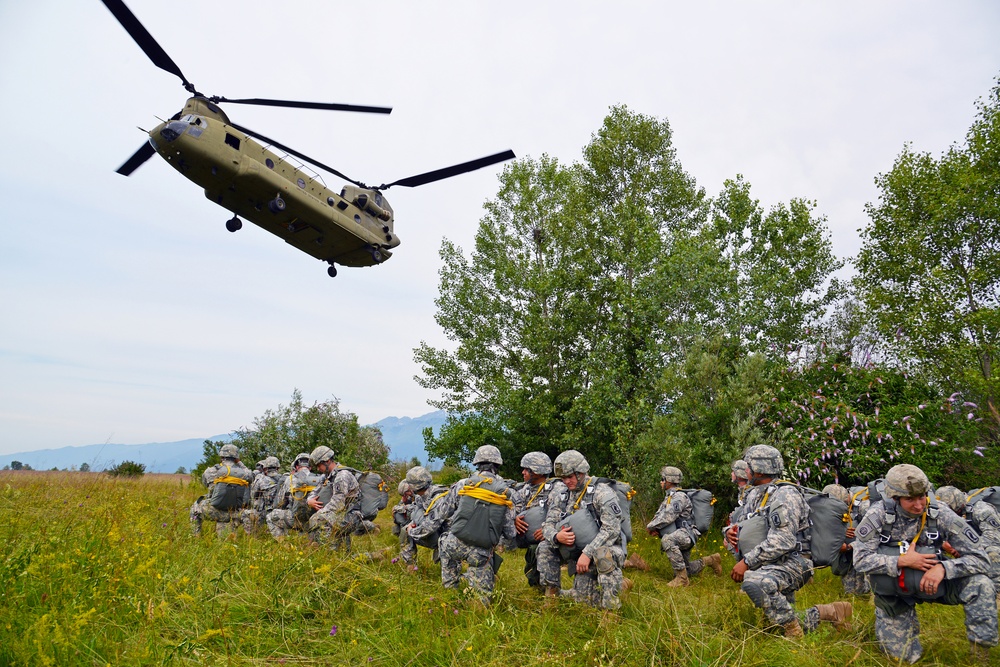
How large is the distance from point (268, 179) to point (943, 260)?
72.1ft

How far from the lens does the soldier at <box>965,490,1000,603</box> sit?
24.2 feet

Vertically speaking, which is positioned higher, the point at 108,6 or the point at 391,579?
the point at 108,6

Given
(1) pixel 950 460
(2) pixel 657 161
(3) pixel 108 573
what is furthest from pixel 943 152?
(3) pixel 108 573

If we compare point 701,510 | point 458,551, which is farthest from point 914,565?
point 701,510

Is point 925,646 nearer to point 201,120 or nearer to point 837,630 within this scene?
point 837,630

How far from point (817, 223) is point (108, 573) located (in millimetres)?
23311

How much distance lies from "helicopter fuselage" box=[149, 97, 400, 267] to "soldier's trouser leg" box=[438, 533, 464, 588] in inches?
362

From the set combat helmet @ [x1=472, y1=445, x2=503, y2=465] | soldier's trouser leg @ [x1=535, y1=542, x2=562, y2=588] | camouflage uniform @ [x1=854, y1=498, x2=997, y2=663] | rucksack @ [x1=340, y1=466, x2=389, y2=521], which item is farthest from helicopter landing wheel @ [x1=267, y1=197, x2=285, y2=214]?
camouflage uniform @ [x1=854, y1=498, x2=997, y2=663]

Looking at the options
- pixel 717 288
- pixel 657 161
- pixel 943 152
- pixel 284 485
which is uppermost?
pixel 657 161

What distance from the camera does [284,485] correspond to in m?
12.5

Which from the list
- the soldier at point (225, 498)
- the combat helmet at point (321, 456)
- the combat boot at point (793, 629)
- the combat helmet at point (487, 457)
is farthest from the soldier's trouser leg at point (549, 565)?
the soldier at point (225, 498)

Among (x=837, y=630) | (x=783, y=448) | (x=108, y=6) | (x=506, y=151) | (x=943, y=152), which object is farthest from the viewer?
(x=943, y=152)

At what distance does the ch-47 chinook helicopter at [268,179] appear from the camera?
12008 millimetres

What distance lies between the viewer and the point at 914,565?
18.0 ft
